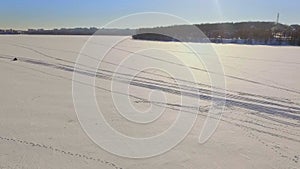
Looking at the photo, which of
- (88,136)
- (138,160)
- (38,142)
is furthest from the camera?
(88,136)

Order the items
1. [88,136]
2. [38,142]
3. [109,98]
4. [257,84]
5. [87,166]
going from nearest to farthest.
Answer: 1. [87,166]
2. [38,142]
3. [88,136]
4. [109,98]
5. [257,84]

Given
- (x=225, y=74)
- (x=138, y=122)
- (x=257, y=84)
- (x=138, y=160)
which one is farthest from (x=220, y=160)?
(x=225, y=74)

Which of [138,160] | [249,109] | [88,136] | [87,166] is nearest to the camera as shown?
[87,166]

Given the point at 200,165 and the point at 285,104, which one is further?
the point at 285,104

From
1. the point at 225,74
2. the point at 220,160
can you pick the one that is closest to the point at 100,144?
the point at 220,160

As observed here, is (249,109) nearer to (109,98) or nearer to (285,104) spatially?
(285,104)

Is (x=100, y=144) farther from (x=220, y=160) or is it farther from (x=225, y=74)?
(x=225, y=74)

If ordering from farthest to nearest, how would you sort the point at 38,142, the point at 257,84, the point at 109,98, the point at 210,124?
the point at 257,84, the point at 109,98, the point at 210,124, the point at 38,142

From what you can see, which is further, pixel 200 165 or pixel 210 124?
pixel 210 124
